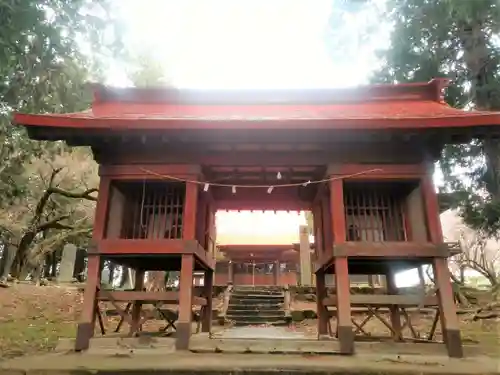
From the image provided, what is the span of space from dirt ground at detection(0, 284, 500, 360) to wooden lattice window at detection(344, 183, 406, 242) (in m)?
2.34

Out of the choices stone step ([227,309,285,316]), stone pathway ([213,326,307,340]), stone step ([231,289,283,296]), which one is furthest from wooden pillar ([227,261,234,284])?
stone pathway ([213,326,307,340])

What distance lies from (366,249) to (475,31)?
25.0 ft

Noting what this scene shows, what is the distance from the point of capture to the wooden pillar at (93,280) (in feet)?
19.0

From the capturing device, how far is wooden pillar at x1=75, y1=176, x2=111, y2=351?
19.0 ft

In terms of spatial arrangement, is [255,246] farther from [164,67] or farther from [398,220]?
[398,220]

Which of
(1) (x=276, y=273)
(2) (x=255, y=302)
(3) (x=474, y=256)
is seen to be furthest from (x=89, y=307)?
(3) (x=474, y=256)

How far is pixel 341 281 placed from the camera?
5883 millimetres

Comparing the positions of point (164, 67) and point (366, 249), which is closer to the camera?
point (366, 249)

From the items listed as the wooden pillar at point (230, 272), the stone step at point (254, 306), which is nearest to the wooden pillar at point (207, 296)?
the stone step at point (254, 306)

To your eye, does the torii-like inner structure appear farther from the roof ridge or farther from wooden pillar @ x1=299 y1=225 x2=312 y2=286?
wooden pillar @ x1=299 y1=225 x2=312 y2=286

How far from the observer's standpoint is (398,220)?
698 cm

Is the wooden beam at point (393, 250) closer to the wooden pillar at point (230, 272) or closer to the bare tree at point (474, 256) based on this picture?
the bare tree at point (474, 256)

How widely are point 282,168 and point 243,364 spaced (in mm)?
3374

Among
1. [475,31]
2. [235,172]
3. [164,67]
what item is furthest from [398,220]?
[164,67]
